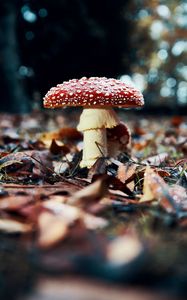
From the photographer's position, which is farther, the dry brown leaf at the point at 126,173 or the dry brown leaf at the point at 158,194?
the dry brown leaf at the point at 126,173

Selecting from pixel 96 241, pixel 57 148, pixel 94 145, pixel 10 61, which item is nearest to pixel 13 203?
pixel 96 241

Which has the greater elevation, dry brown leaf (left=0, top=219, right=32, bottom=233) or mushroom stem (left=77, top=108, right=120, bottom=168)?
mushroom stem (left=77, top=108, right=120, bottom=168)

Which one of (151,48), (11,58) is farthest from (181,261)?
(151,48)

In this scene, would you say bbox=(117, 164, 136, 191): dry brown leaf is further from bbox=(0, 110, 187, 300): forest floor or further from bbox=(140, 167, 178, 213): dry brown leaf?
bbox=(140, 167, 178, 213): dry brown leaf

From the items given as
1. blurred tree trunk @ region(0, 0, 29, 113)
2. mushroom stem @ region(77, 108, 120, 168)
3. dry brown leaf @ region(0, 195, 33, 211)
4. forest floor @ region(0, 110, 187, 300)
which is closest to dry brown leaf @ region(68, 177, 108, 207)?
forest floor @ region(0, 110, 187, 300)

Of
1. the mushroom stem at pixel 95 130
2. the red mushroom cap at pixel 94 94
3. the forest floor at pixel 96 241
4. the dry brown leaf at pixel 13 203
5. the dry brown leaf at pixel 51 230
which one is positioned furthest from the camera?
the mushroom stem at pixel 95 130

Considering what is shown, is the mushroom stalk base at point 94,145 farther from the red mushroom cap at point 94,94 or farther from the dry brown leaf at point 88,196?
the dry brown leaf at point 88,196

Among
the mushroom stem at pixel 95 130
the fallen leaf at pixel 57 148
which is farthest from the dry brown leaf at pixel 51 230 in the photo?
the fallen leaf at pixel 57 148
